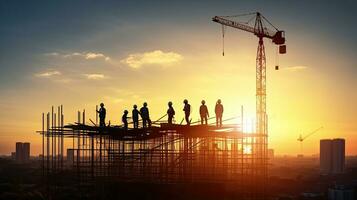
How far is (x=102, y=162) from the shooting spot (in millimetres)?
22797

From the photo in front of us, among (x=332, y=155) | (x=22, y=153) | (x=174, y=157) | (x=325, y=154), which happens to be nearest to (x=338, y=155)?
(x=332, y=155)

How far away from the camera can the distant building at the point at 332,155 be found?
16700cm

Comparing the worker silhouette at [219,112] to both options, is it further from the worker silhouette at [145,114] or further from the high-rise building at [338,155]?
the high-rise building at [338,155]

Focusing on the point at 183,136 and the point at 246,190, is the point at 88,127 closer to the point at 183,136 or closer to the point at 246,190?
the point at 183,136

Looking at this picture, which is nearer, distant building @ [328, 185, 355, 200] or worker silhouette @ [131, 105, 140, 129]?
worker silhouette @ [131, 105, 140, 129]

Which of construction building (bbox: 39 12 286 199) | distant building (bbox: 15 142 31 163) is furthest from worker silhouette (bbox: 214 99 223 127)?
distant building (bbox: 15 142 31 163)

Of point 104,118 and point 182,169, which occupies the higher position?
point 104,118

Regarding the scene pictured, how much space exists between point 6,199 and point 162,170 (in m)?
26.2

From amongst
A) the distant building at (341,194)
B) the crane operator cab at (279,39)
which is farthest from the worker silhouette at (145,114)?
the distant building at (341,194)

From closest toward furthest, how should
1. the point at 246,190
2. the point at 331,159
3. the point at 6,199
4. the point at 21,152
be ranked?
the point at 246,190 < the point at 6,199 < the point at 21,152 < the point at 331,159

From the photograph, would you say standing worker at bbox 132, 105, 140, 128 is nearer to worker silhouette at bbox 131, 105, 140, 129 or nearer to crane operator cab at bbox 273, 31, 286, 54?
worker silhouette at bbox 131, 105, 140, 129

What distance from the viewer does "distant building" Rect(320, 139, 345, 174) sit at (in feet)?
548

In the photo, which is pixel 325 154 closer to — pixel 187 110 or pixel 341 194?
pixel 341 194

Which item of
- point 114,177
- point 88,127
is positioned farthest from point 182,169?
point 88,127
